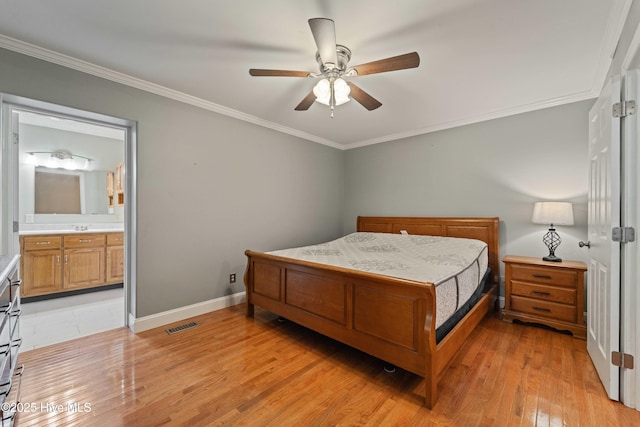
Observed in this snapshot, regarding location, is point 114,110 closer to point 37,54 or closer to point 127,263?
point 37,54

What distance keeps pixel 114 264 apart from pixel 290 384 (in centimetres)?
384

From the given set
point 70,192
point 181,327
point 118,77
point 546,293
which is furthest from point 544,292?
point 70,192

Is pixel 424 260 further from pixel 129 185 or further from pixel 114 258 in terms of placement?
pixel 114 258

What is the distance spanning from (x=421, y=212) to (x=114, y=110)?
12.8ft

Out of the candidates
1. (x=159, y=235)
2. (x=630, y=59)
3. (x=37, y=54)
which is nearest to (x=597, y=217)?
(x=630, y=59)

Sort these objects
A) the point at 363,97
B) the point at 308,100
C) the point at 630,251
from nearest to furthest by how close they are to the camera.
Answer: the point at 630,251 → the point at 363,97 → the point at 308,100

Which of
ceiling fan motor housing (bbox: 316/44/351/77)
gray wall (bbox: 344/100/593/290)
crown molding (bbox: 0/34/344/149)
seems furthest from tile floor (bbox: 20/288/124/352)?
gray wall (bbox: 344/100/593/290)

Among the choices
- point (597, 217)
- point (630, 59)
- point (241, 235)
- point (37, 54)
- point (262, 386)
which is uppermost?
point (37, 54)

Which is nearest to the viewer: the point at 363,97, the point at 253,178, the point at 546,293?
the point at 363,97

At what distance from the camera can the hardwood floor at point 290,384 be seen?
5.29 feet

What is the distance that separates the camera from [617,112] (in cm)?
165

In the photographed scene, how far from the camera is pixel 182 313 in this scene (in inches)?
120

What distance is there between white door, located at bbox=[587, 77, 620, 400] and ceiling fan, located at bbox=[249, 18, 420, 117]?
4.38 feet

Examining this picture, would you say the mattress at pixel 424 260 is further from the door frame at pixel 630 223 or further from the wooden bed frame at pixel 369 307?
the door frame at pixel 630 223
